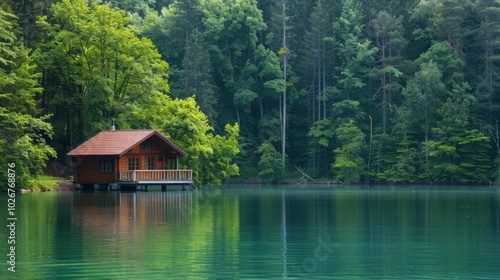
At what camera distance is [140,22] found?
11531cm

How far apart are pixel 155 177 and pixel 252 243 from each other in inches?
1768

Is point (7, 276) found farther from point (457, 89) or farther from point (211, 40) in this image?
point (211, 40)

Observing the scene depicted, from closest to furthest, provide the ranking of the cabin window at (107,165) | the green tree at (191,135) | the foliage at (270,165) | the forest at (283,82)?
1. the cabin window at (107,165)
2. the green tree at (191,135)
3. the forest at (283,82)
4. the foliage at (270,165)

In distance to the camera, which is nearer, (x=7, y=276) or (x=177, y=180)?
(x=7, y=276)

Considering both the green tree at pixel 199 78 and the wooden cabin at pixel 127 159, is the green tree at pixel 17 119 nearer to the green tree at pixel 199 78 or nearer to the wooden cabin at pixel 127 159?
the wooden cabin at pixel 127 159

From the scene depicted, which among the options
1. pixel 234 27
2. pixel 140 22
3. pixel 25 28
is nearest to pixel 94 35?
pixel 25 28

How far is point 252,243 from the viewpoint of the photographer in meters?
29.2

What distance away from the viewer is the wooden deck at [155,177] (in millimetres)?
73000

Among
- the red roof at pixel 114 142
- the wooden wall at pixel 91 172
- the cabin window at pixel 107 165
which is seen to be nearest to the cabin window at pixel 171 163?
the red roof at pixel 114 142

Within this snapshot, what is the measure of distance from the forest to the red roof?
155 inches

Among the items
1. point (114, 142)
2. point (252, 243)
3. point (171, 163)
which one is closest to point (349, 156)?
point (171, 163)

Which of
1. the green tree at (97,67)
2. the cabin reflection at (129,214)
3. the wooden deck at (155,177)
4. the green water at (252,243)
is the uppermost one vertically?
the green tree at (97,67)

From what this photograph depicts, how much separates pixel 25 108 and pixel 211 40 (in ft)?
136

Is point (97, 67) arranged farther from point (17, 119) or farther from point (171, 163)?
point (17, 119)
